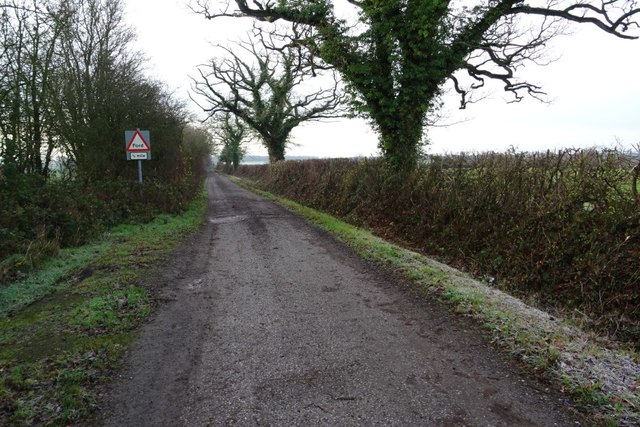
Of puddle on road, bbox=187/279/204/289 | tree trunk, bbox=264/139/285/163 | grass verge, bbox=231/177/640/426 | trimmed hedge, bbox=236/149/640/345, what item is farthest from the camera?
tree trunk, bbox=264/139/285/163

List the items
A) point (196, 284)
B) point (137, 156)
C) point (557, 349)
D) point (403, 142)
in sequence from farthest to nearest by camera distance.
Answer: point (137, 156) → point (403, 142) → point (196, 284) → point (557, 349)

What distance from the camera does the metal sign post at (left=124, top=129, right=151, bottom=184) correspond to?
1313 centimetres

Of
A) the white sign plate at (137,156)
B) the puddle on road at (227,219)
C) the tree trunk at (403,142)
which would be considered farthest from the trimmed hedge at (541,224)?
the white sign plate at (137,156)

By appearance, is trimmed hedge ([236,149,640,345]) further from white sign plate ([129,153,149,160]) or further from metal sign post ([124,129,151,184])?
metal sign post ([124,129,151,184])

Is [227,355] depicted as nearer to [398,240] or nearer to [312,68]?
[398,240]

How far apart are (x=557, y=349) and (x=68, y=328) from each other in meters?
5.58

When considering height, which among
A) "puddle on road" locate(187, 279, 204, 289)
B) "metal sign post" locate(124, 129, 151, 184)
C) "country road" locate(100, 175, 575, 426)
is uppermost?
"metal sign post" locate(124, 129, 151, 184)

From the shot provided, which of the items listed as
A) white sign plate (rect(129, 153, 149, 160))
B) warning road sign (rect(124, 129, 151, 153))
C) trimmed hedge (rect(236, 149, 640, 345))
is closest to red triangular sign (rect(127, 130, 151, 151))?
warning road sign (rect(124, 129, 151, 153))

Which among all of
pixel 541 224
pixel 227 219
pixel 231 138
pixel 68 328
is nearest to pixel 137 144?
pixel 227 219

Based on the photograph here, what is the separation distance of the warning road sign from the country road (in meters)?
8.05

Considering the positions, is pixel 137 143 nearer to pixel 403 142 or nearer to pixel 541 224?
pixel 403 142

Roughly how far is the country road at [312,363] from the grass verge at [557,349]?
0.23 meters

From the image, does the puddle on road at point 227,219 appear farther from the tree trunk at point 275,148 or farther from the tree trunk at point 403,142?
the tree trunk at point 275,148

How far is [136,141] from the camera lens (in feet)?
43.4
